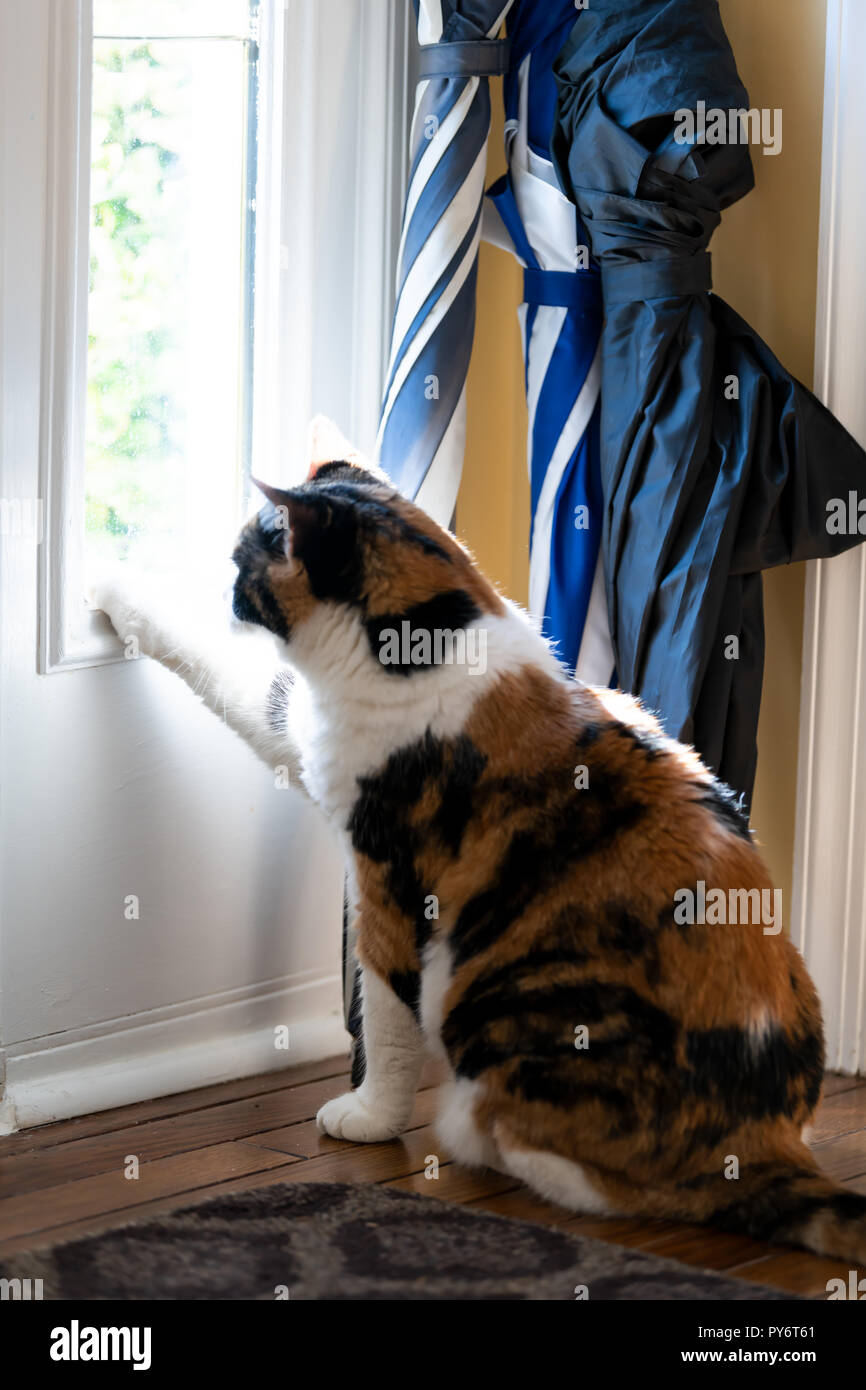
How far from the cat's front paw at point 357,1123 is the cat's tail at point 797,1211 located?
1.44 ft

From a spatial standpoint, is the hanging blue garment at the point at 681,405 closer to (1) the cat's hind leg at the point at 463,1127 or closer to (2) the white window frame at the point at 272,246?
(2) the white window frame at the point at 272,246

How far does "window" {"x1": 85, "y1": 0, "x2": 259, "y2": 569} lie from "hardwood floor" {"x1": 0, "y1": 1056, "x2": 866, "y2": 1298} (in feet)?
2.43

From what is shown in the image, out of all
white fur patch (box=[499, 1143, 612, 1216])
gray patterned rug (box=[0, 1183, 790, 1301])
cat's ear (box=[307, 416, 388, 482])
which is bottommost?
gray patterned rug (box=[0, 1183, 790, 1301])

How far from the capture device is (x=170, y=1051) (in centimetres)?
206

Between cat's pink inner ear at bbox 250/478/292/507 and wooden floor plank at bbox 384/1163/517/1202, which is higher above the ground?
cat's pink inner ear at bbox 250/478/292/507

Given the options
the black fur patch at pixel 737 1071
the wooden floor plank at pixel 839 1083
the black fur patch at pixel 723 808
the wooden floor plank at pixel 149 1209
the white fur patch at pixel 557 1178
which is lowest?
the wooden floor plank at pixel 839 1083

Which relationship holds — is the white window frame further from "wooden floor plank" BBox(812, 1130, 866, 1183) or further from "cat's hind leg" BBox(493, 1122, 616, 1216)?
"wooden floor plank" BBox(812, 1130, 866, 1183)

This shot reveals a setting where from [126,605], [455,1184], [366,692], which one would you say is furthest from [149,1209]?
[126,605]

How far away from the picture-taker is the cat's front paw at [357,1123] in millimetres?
1821

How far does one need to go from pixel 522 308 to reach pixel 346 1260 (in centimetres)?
132

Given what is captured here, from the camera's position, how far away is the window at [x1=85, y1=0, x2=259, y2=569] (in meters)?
1.94

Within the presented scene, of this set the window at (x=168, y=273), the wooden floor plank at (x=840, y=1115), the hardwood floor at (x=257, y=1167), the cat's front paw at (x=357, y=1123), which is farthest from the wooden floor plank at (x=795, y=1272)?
the window at (x=168, y=273)

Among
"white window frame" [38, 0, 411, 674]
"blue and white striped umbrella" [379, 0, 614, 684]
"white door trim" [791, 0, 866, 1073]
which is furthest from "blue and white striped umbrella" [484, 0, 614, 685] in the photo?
"white door trim" [791, 0, 866, 1073]
